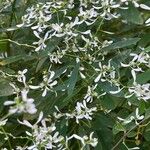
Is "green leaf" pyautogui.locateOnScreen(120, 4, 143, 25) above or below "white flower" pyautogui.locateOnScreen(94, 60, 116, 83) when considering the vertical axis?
above

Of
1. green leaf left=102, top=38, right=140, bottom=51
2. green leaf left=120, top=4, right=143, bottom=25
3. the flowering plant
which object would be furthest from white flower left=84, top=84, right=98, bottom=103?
green leaf left=120, top=4, right=143, bottom=25

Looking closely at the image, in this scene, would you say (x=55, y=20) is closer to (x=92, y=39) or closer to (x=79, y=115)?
(x=92, y=39)

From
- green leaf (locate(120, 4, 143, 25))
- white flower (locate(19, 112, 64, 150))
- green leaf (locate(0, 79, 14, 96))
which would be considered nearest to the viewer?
white flower (locate(19, 112, 64, 150))

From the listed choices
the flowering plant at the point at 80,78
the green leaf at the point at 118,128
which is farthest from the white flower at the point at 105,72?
the green leaf at the point at 118,128

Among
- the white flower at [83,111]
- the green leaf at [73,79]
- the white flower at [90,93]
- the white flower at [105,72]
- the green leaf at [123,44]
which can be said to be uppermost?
the green leaf at [123,44]

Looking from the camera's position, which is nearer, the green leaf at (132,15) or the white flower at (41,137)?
the white flower at (41,137)

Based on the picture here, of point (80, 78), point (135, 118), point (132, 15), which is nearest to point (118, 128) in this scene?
point (135, 118)

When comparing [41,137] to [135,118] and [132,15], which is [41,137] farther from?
[132,15]

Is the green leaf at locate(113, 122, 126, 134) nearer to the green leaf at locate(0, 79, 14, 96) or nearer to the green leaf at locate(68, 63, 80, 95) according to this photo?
the green leaf at locate(68, 63, 80, 95)

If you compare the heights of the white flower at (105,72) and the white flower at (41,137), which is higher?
the white flower at (105,72)

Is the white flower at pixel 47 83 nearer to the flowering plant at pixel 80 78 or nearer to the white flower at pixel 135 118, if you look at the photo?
the flowering plant at pixel 80 78

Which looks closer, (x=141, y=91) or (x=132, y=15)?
(x=141, y=91)
